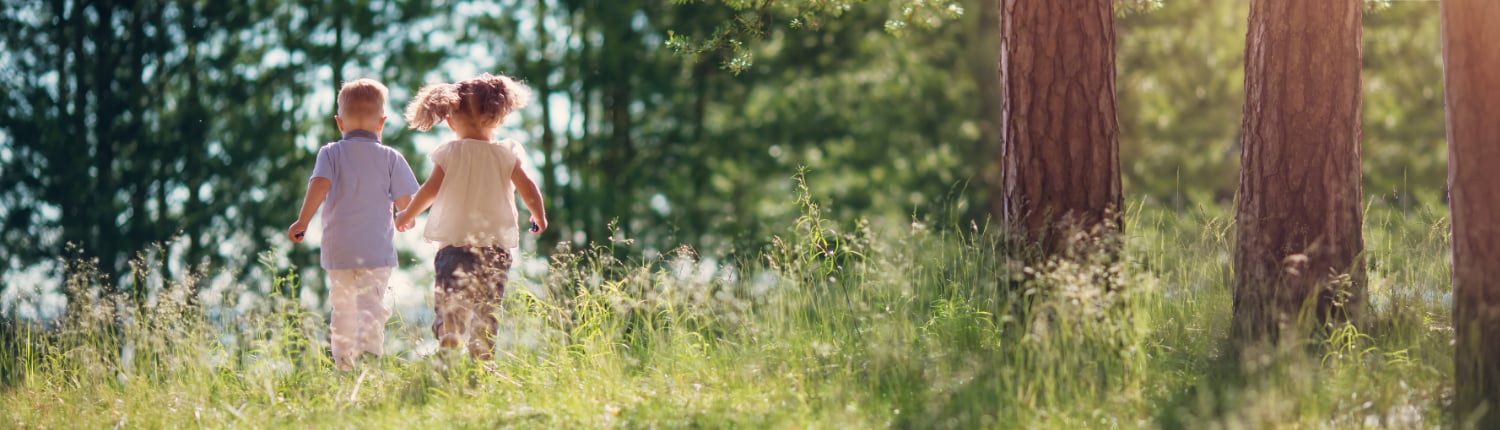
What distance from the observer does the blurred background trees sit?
35.0ft

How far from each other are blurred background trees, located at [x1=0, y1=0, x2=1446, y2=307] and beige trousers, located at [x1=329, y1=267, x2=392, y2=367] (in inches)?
190

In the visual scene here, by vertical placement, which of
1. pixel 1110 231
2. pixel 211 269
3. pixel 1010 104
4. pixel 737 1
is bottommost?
pixel 211 269

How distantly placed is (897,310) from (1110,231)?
966mm

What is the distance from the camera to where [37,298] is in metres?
6.27

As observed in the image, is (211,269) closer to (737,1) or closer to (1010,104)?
(737,1)

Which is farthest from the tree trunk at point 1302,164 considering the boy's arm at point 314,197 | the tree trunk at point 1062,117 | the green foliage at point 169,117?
the green foliage at point 169,117

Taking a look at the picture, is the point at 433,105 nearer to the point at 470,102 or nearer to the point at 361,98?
the point at 470,102

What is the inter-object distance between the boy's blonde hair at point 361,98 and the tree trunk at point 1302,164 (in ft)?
13.2

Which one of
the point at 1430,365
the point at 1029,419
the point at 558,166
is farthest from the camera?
the point at 558,166

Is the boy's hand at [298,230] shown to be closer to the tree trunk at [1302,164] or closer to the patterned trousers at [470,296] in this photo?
the patterned trousers at [470,296]

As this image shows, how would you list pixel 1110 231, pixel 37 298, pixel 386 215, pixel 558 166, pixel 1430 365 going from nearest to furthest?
1. pixel 1430 365
2. pixel 1110 231
3. pixel 386 215
4. pixel 37 298
5. pixel 558 166

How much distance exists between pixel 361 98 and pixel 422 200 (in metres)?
0.59

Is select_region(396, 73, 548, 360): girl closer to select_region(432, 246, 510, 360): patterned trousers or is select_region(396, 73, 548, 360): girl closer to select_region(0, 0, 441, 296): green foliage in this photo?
select_region(432, 246, 510, 360): patterned trousers

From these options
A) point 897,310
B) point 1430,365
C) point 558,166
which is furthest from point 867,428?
point 558,166
